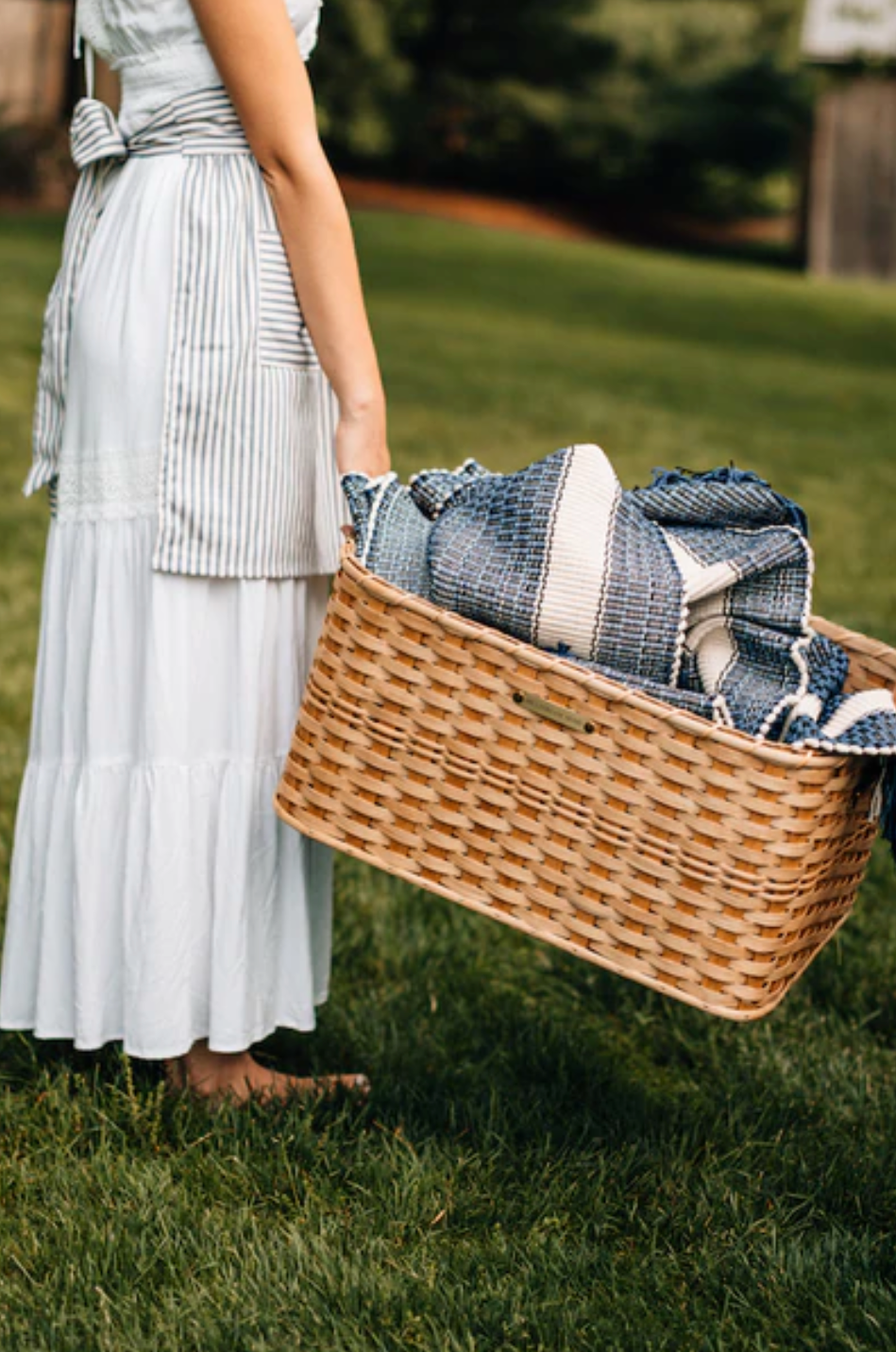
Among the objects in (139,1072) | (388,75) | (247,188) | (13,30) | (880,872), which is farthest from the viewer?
(388,75)

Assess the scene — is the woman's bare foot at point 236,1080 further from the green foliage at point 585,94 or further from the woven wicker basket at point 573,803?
the green foliage at point 585,94

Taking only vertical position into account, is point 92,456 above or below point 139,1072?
above

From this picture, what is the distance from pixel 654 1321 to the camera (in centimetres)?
206

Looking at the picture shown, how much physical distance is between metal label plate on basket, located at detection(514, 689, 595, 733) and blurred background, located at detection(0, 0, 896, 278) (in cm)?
2263

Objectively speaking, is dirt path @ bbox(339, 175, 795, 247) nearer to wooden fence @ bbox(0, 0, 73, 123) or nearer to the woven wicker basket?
wooden fence @ bbox(0, 0, 73, 123)

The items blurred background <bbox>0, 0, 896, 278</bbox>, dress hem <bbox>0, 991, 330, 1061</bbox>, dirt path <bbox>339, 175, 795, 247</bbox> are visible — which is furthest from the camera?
blurred background <bbox>0, 0, 896, 278</bbox>

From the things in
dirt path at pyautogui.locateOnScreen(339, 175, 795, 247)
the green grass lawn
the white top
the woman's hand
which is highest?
dirt path at pyautogui.locateOnScreen(339, 175, 795, 247)

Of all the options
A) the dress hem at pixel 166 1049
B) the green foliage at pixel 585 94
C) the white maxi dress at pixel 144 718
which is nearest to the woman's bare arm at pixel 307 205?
the white maxi dress at pixel 144 718

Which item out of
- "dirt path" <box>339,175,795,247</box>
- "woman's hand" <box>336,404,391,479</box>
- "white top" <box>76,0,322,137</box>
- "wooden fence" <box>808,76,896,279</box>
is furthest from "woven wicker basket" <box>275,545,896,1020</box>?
"dirt path" <box>339,175,795,247</box>

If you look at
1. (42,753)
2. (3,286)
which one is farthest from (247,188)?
(3,286)

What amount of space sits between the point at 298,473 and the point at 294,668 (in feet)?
0.95

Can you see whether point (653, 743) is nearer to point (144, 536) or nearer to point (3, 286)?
point (144, 536)

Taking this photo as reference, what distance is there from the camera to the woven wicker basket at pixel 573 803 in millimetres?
1983

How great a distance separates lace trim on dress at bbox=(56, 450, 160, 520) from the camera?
7.82ft
